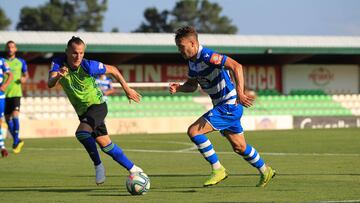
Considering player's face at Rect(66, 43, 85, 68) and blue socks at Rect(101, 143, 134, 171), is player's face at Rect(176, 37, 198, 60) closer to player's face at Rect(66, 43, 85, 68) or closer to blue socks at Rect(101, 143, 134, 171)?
player's face at Rect(66, 43, 85, 68)

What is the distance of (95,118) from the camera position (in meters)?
10.9

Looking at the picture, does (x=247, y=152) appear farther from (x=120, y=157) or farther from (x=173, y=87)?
(x=120, y=157)

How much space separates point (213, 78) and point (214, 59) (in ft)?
1.18

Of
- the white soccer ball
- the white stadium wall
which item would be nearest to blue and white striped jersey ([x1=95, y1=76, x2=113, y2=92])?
the white stadium wall

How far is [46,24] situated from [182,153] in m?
94.0

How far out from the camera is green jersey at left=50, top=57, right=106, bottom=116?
35.6ft

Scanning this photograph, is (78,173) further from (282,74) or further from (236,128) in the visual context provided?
(282,74)

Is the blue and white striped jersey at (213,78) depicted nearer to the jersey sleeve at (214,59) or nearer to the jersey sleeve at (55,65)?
the jersey sleeve at (214,59)

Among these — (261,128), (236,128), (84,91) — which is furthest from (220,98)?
(261,128)

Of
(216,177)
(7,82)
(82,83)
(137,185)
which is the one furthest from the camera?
(7,82)

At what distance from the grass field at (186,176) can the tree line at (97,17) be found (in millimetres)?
89211

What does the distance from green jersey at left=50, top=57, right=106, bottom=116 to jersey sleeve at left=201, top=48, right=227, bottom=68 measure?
129 cm

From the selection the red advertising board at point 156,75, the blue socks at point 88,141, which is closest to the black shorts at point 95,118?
the blue socks at point 88,141

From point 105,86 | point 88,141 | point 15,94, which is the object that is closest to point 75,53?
point 88,141
